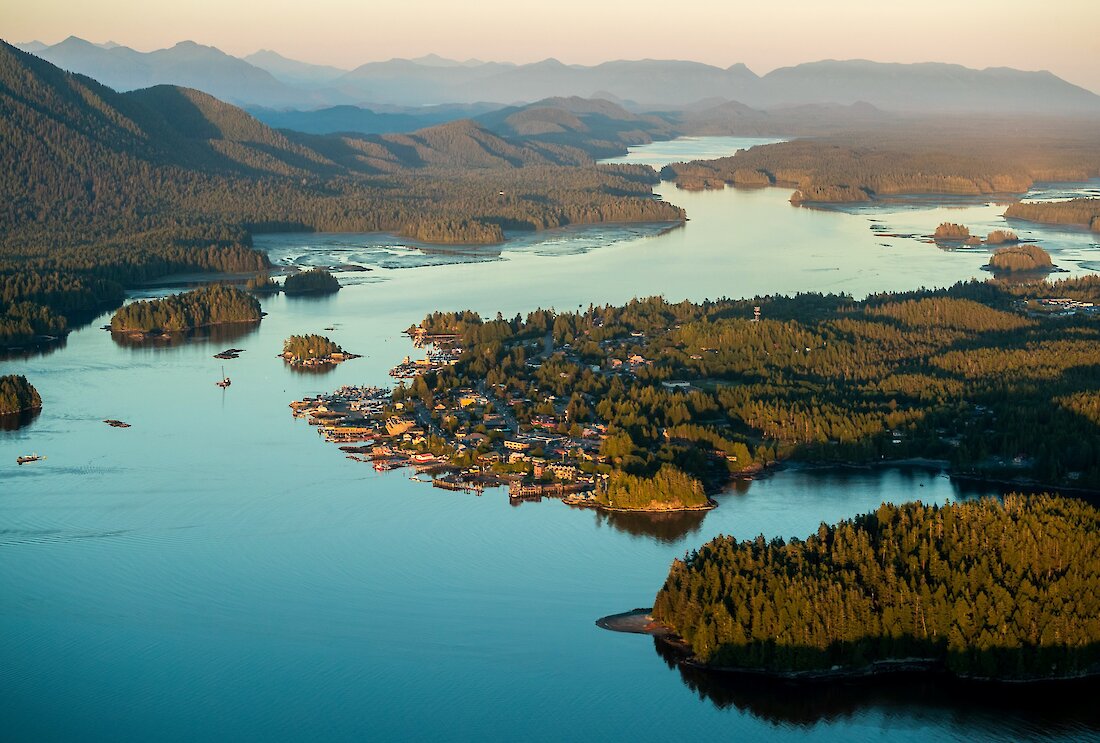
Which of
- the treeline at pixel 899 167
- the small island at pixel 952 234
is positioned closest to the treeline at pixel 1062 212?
the small island at pixel 952 234

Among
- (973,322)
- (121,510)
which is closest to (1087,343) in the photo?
(973,322)

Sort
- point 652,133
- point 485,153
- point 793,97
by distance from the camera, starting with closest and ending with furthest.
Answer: point 485,153 < point 652,133 < point 793,97

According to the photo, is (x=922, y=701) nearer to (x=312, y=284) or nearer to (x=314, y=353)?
(x=314, y=353)

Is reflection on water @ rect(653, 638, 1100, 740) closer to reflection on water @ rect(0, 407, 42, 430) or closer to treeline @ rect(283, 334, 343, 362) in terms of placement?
reflection on water @ rect(0, 407, 42, 430)

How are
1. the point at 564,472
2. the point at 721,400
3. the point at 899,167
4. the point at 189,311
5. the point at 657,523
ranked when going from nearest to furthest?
the point at 657,523, the point at 564,472, the point at 721,400, the point at 189,311, the point at 899,167

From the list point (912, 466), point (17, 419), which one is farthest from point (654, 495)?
point (17, 419)

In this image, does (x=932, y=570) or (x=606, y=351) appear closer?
(x=932, y=570)

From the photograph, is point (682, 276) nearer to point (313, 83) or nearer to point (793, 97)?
point (793, 97)
